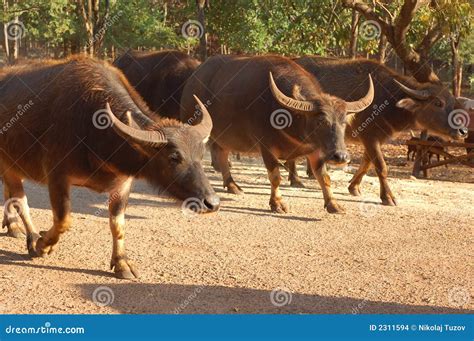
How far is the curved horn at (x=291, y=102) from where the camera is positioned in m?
10.4

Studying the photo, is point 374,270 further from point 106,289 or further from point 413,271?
point 106,289

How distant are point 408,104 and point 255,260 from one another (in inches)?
226

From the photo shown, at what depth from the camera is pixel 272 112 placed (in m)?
11.2

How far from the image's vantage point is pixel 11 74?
8625 millimetres

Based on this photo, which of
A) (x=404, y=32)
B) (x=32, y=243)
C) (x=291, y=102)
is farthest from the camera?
(x=404, y=32)

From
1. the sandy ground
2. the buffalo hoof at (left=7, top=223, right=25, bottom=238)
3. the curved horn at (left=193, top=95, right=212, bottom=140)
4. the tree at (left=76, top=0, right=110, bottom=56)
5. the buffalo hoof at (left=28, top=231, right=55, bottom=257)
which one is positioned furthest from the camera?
the tree at (left=76, top=0, right=110, bottom=56)

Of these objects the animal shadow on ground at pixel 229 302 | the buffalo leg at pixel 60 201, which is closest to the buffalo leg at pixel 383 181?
the animal shadow on ground at pixel 229 302

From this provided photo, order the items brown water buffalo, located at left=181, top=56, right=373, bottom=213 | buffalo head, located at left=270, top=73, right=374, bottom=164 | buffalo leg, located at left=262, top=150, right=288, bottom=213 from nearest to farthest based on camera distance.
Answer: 1. buffalo head, located at left=270, top=73, right=374, bottom=164
2. brown water buffalo, located at left=181, top=56, right=373, bottom=213
3. buffalo leg, located at left=262, top=150, right=288, bottom=213

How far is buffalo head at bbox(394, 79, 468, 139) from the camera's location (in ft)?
42.7

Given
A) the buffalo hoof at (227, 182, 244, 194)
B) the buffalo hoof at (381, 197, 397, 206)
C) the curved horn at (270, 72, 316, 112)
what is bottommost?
the buffalo hoof at (227, 182, 244, 194)

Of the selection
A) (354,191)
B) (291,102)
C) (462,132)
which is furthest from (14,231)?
(462,132)

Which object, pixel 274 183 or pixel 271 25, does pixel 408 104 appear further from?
pixel 271 25

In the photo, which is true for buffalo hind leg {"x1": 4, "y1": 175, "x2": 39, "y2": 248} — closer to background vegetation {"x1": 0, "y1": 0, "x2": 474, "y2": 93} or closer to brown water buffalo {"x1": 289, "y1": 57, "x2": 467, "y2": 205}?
brown water buffalo {"x1": 289, "y1": 57, "x2": 467, "y2": 205}

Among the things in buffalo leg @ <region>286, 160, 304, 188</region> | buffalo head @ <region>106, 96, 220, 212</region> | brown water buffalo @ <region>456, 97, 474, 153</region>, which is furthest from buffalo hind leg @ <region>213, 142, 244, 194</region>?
buffalo head @ <region>106, 96, 220, 212</region>
